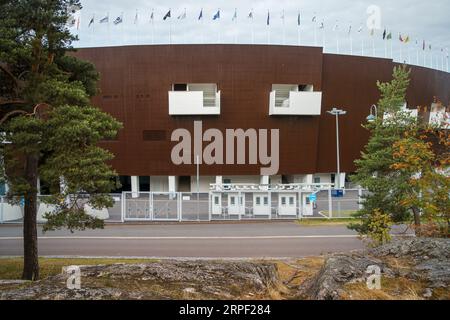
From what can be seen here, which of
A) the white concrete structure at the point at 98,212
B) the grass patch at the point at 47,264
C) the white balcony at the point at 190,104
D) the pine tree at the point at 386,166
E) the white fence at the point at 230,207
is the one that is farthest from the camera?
the white balcony at the point at 190,104

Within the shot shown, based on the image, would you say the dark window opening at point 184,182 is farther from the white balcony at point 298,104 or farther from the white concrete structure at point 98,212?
the white concrete structure at point 98,212

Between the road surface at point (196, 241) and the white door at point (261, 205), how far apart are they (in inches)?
83.0

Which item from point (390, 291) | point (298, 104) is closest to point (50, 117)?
point (390, 291)

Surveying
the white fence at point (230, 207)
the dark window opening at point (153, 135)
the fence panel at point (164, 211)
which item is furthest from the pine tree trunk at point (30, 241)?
the dark window opening at point (153, 135)

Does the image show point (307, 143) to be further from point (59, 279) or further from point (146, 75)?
point (59, 279)

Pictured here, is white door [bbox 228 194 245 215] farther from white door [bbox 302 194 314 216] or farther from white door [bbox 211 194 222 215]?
white door [bbox 302 194 314 216]

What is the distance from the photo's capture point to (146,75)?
3894 centimetres

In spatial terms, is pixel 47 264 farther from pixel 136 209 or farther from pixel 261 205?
pixel 261 205

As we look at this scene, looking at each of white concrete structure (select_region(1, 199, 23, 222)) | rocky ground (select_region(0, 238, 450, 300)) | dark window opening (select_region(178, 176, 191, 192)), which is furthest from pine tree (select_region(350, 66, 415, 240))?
dark window opening (select_region(178, 176, 191, 192))

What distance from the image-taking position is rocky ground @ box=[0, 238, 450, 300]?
3812 millimetres

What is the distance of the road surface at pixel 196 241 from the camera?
1590 centimetres

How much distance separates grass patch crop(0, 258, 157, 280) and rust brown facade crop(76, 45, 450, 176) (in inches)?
1009

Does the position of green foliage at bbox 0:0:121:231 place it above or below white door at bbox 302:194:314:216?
above

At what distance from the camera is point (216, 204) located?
26.4 m
